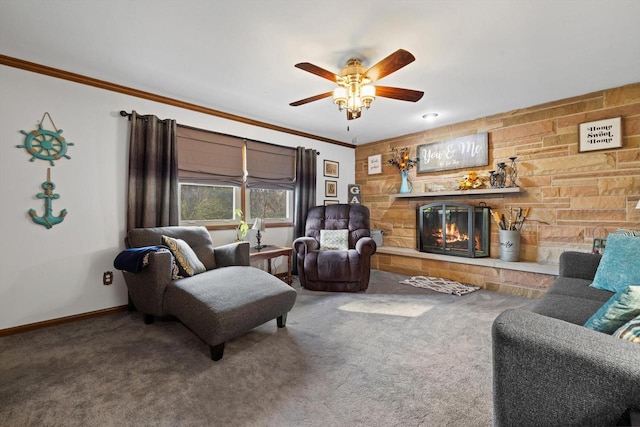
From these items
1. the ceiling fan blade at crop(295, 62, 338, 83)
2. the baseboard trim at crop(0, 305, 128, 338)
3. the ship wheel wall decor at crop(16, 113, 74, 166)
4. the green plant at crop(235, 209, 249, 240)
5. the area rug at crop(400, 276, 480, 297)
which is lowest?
the baseboard trim at crop(0, 305, 128, 338)

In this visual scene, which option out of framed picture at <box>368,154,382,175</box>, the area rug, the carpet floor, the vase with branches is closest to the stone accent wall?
the vase with branches

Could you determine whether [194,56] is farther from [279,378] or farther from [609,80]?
[609,80]

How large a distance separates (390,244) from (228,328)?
3.64 metres

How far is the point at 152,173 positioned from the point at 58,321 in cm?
158

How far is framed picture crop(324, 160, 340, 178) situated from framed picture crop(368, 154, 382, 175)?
624 millimetres

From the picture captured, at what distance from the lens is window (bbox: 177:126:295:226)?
347 centimetres

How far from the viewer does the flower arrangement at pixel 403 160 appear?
15.7 feet

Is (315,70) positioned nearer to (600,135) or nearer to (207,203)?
(207,203)

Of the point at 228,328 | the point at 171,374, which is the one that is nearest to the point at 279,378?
the point at 228,328

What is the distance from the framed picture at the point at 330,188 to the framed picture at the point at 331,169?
13cm

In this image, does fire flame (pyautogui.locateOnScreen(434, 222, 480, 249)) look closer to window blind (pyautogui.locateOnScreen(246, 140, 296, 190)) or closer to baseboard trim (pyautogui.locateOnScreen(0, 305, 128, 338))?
window blind (pyautogui.locateOnScreen(246, 140, 296, 190))

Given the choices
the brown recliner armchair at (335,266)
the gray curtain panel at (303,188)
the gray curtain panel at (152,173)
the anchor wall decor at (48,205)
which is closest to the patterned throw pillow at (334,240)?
the brown recliner armchair at (335,266)

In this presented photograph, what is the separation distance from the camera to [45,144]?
100 inches

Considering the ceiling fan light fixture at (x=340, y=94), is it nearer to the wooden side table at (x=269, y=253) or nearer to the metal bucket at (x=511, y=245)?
the wooden side table at (x=269, y=253)
